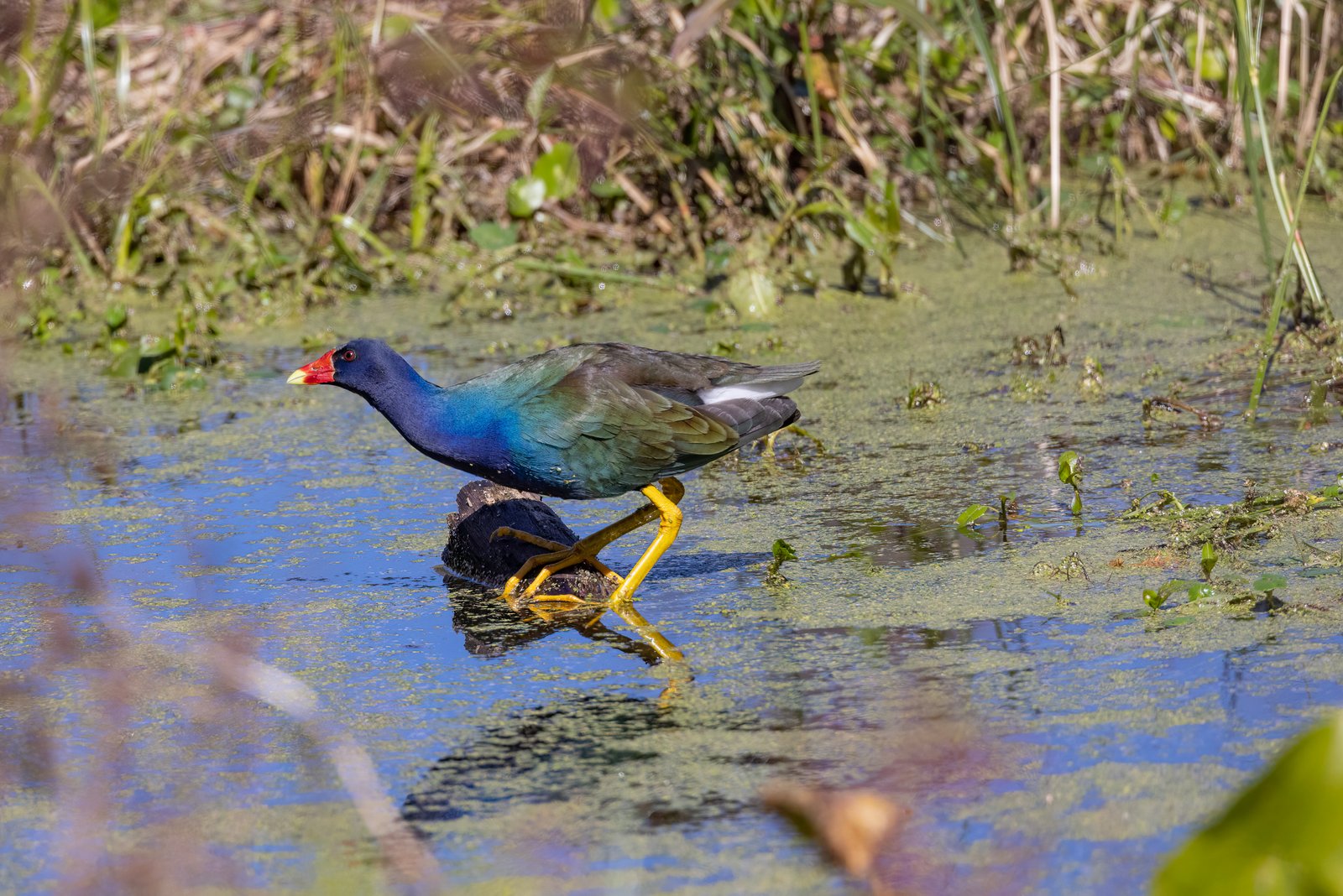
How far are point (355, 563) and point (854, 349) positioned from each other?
7.51 ft

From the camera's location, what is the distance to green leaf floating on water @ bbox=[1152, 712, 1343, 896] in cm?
140

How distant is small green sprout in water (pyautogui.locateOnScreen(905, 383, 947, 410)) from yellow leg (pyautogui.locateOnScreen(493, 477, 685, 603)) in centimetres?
124

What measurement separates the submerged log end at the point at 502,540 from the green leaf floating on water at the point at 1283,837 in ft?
7.26

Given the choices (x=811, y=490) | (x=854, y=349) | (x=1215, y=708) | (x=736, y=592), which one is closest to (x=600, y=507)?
(x=811, y=490)

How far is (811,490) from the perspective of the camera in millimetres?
4230

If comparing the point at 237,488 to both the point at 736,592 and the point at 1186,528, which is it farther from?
the point at 1186,528

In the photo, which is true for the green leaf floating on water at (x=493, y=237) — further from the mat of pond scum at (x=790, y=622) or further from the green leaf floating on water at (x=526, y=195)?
the mat of pond scum at (x=790, y=622)

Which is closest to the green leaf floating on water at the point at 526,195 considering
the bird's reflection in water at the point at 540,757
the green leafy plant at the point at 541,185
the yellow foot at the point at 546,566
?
the green leafy plant at the point at 541,185

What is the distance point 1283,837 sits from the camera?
1435 mm

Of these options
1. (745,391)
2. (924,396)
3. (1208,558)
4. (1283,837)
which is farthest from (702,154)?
(1283,837)

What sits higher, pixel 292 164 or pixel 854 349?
pixel 292 164

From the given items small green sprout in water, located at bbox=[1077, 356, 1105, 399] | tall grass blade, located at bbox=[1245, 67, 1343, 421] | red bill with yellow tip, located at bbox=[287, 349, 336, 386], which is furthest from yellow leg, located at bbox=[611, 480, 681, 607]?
small green sprout in water, located at bbox=[1077, 356, 1105, 399]

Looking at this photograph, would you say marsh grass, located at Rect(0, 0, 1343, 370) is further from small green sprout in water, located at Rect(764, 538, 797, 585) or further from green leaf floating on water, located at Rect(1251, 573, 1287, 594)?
green leaf floating on water, located at Rect(1251, 573, 1287, 594)

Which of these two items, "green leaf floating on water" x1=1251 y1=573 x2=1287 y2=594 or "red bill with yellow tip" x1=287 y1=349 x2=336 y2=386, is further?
"red bill with yellow tip" x1=287 y1=349 x2=336 y2=386
